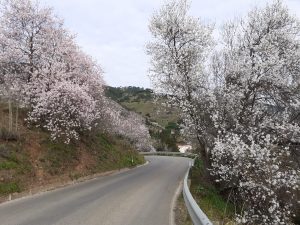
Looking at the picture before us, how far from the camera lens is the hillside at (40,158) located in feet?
29.8

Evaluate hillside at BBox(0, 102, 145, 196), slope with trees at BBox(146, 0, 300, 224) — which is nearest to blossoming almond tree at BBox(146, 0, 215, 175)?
slope with trees at BBox(146, 0, 300, 224)

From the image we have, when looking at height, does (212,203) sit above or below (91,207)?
below

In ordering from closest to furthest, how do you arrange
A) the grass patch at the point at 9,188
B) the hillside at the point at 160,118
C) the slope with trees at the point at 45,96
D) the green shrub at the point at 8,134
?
the grass patch at the point at 9,188
the green shrub at the point at 8,134
the slope with trees at the point at 45,96
the hillside at the point at 160,118

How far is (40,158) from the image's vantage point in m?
11.0

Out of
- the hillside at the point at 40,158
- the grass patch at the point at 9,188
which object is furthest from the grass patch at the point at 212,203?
the grass patch at the point at 9,188

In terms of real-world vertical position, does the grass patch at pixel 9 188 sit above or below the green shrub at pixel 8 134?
below

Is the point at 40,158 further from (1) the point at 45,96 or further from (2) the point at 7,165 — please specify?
(1) the point at 45,96

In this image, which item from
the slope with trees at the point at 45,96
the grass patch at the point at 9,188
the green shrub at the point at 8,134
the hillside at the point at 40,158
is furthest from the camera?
the slope with trees at the point at 45,96

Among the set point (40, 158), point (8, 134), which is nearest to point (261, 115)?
point (40, 158)

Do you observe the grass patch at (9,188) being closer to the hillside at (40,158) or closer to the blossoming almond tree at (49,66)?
the hillside at (40,158)

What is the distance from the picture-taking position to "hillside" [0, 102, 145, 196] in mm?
9078

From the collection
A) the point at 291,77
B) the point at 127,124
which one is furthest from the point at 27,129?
the point at 127,124

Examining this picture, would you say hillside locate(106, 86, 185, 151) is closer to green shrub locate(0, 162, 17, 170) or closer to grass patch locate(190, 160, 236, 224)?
grass patch locate(190, 160, 236, 224)

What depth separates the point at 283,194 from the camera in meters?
7.52
